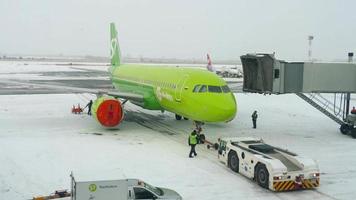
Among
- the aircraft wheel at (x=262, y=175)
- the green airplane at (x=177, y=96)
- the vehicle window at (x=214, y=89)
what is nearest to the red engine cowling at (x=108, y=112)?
the green airplane at (x=177, y=96)

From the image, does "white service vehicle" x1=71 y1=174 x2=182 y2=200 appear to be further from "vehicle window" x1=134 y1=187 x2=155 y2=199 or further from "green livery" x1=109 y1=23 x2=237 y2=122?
"green livery" x1=109 y1=23 x2=237 y2=122

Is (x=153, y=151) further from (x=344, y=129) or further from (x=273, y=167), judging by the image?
(x=344, y=129)

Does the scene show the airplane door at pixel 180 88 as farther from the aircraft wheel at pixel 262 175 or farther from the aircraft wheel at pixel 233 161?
the aircraft wheel at pixel 262 175

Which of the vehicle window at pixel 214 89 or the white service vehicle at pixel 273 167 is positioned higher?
the vehicle window at pixel 214 89

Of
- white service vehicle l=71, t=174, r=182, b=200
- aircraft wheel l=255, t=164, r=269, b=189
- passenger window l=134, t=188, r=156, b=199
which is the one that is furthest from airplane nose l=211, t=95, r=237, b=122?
white service vehicle l=71, t=174, r=182, b=200

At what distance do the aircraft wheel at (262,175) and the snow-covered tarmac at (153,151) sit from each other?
0.35 metres

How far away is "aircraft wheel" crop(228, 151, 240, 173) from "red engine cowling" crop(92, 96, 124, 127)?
10331 mm

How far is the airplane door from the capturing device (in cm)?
2414

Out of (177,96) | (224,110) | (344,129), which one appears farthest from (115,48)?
(344,129)

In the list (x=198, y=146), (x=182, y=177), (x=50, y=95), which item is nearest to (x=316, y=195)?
(x=182, y=177)

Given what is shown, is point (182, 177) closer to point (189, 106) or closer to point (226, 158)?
point (226, 158)

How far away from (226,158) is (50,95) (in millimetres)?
34323

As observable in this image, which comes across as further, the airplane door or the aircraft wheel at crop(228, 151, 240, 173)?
the airplane door

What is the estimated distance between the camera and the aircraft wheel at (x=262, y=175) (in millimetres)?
15591
